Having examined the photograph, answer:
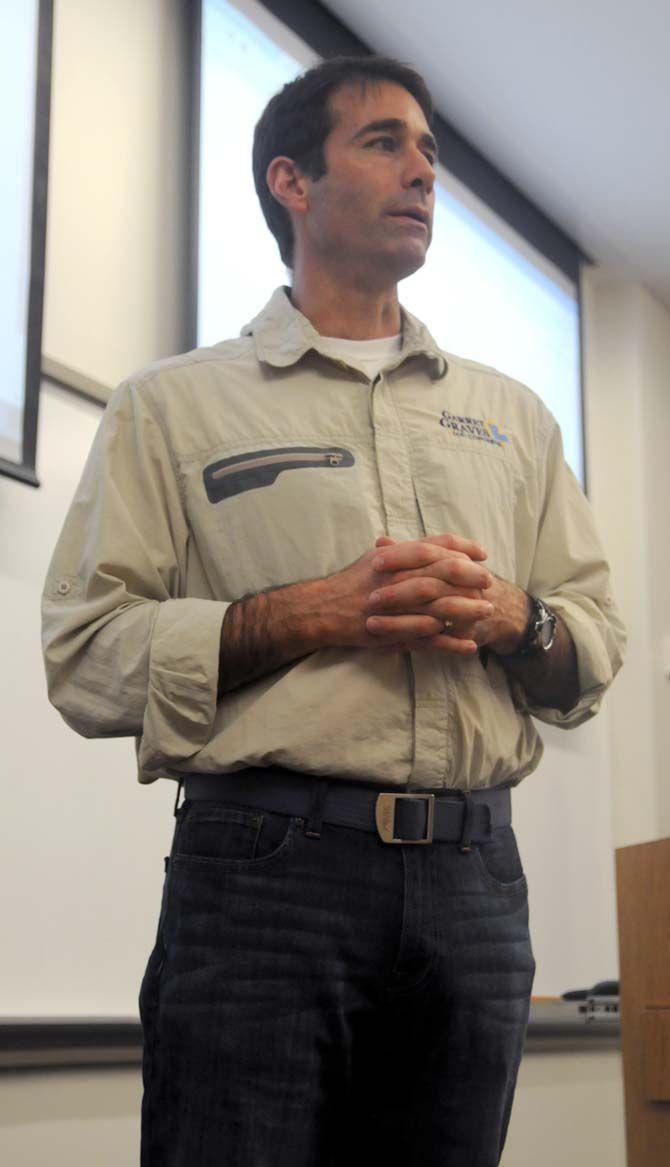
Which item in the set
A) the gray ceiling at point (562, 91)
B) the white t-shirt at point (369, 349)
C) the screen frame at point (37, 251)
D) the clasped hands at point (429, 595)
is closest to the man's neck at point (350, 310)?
the white t-shirt at point (369, 349)

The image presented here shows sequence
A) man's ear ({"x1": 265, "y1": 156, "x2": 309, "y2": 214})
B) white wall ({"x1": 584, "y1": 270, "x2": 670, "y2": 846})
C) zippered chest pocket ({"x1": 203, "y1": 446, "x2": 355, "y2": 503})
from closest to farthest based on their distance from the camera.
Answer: zippered chest pocket ({"x1": 203, "y1": 446, "x2": 355, "y2": 503})
man's ear ({"x1": 265, "y1": 156, "x2": 309, "y2": 214})
white wall ({"x1": 584, "y1": 270, "x2": 670, "y2": 846})

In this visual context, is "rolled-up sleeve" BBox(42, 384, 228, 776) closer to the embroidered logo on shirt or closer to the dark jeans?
the dark jeans

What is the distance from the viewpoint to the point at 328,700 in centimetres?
126

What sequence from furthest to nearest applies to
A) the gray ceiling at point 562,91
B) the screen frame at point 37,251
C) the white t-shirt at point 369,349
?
the gray ceiling at point 562,91
the screen frame at point 37,251
the white t-shirt at point 369,349

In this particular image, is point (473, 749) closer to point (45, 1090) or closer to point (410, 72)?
point (410, 72)

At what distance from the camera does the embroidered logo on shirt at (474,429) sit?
4.84 feet

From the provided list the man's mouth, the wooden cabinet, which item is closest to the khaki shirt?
the man's mouth

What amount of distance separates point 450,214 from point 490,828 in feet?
9.52

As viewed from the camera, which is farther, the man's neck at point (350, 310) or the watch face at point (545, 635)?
the man's neck at point (350, 310)

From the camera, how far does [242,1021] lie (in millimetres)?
1166

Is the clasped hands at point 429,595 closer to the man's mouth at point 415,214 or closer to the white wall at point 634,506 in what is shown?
the man's mouth at point 415,214

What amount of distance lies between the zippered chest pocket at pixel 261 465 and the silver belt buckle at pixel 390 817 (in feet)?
1.10

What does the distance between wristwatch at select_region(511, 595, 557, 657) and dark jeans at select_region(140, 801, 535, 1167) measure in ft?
0.67

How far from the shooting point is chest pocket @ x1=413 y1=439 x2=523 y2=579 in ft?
4.63
